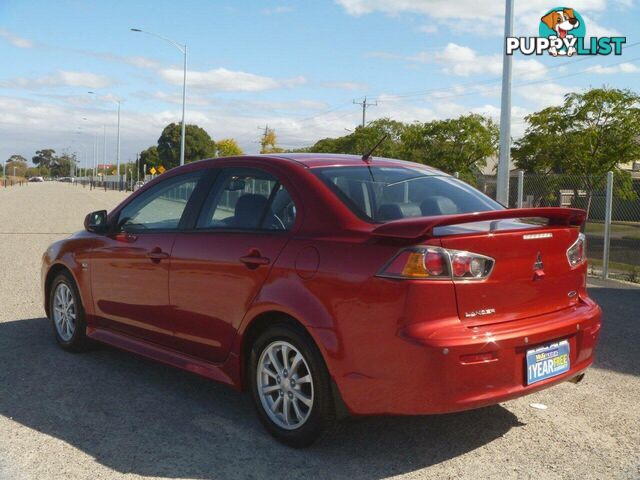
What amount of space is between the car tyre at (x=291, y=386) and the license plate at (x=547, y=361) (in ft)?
3.39

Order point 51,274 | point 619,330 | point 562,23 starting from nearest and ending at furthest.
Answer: point 51,274
point 619,330
point 562,23

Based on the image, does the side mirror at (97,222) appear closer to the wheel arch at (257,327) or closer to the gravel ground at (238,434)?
the gravel ground at (238,434)

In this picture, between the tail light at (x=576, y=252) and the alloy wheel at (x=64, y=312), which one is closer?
the tail light at (x=576, y=252)

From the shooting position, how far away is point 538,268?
370 centimetres

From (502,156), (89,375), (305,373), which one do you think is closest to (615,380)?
(305,373)

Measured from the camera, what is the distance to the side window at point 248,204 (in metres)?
4.07

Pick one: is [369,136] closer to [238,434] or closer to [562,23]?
[562,23]

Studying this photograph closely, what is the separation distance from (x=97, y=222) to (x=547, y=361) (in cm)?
355

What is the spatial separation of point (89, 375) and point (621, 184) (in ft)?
54.0

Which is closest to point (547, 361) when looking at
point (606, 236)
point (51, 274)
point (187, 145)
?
point (51, 274)

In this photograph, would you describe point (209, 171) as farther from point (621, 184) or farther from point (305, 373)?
point (621, 184)

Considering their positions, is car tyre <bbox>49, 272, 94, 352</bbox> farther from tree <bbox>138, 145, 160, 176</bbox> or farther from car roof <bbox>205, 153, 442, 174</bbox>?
tree <bbox>138, 145, 160, 176</bbox>

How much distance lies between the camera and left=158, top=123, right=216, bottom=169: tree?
104 metres

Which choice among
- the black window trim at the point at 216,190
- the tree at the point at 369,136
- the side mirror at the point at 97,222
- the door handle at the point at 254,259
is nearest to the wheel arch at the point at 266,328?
the door handle at the point at 254,259
